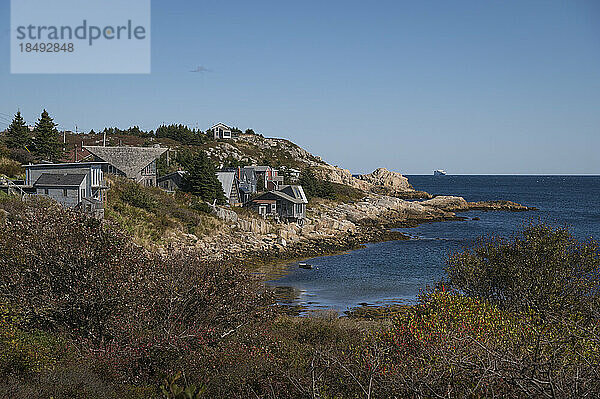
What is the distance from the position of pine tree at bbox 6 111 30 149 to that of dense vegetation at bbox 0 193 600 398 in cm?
4452

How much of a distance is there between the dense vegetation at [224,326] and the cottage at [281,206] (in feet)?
138

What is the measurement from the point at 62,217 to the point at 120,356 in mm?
6654

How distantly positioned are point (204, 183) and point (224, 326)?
146ft

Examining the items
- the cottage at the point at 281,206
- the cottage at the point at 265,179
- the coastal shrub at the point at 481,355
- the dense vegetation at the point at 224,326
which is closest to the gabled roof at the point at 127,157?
the cottage at the point at 281,206

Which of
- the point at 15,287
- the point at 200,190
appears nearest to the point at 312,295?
the point at 15,287

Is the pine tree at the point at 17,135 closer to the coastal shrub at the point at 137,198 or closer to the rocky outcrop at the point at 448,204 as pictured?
the coastal shrub at the point at 137,198

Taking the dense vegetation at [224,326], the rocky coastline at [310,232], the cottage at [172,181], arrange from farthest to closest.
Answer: the cottage at [172,181] < the rocky coastline at [310,232] < the dense vegetation at [224,326]

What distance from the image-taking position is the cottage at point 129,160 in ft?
181

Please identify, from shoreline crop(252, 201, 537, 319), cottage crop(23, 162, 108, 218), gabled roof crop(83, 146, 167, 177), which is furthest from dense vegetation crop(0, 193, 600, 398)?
gabled roof crop(83, 146, 167, 177)

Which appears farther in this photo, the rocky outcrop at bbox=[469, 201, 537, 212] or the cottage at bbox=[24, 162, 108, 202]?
the rocky outcrop at bbox=[469, 201, 537, 212]

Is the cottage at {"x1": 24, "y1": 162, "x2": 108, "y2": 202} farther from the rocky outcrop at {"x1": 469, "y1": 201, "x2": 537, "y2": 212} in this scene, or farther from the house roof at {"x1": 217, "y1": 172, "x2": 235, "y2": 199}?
the rocky outcrop at {"x1": 469, "y1": 201, "x2": 537, "y2": 212}

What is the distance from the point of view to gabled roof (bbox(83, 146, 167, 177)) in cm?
5522

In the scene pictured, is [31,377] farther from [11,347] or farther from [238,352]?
[238,352]

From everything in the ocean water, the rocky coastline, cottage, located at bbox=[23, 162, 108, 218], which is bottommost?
the ocean water
